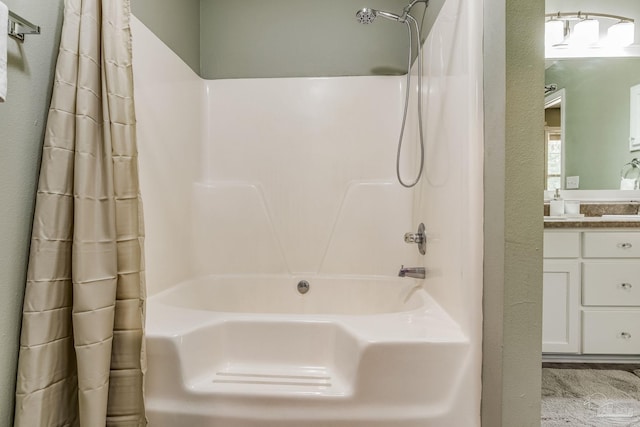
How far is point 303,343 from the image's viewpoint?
4.05 ft

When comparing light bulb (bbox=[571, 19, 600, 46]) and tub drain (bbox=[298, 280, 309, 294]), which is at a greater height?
light bulb (bbox=[571, 19, 600, 46])

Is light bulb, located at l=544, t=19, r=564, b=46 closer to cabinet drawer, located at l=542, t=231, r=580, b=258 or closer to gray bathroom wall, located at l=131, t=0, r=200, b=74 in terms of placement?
cabinet drawer, located at l=542, t=231, r=580, b=258

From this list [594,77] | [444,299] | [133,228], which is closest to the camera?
[133,228]

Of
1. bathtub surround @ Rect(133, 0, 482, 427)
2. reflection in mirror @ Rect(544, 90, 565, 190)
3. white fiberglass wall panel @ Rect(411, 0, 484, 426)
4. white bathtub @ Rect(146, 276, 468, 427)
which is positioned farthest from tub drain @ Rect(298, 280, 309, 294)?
reflection in mirror @ Rect(544, 90, 565, 190)

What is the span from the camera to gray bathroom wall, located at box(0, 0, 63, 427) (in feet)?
3.02

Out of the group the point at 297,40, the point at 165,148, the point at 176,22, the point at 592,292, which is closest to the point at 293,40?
the point at 297,40

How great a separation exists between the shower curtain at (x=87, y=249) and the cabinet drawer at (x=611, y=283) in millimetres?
2385

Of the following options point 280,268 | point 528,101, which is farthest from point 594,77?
point 280,268

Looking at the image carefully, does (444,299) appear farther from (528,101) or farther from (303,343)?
(528,101)

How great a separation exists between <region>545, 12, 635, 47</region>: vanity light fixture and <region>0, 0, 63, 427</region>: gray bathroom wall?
2842 millimetres

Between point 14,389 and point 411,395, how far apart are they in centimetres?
109

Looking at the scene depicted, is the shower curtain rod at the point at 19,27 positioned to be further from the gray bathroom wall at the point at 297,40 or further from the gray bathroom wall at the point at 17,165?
the gray bathroom wall at the point at 297,40

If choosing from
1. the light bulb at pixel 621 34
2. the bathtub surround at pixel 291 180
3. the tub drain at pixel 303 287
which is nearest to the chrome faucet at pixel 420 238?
the bathtub surround at pixel 291 180

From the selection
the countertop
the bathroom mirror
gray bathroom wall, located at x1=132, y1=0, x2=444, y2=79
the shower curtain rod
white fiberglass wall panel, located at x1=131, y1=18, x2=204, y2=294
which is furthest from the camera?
the bathroom mirror
